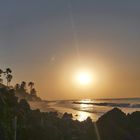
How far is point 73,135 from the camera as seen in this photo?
1569 inches

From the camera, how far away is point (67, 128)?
41.6 meters

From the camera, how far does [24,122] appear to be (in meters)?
40.9

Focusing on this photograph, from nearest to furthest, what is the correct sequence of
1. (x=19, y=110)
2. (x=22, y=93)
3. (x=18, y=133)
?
1. (x=18, y=133)
2. (x=19, y=110)
3. (x=22, y=93)

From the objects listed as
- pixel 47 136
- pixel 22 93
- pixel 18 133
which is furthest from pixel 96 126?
pixel 22 93

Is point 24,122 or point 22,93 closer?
point 24,122

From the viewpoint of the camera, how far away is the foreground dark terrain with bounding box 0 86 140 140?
3799cm

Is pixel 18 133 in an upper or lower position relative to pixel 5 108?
lower

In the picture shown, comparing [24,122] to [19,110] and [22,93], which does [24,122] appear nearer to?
[19,110]

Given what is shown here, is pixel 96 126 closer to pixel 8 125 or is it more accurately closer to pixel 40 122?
pixel 40 122

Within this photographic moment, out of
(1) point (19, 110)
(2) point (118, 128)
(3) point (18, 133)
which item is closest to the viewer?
(3) point (18, 133)

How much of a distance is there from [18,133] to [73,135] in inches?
235

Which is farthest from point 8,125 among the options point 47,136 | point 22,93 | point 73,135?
point 22,93

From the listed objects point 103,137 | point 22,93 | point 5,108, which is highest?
point 22,93

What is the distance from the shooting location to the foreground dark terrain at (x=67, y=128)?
125ft
